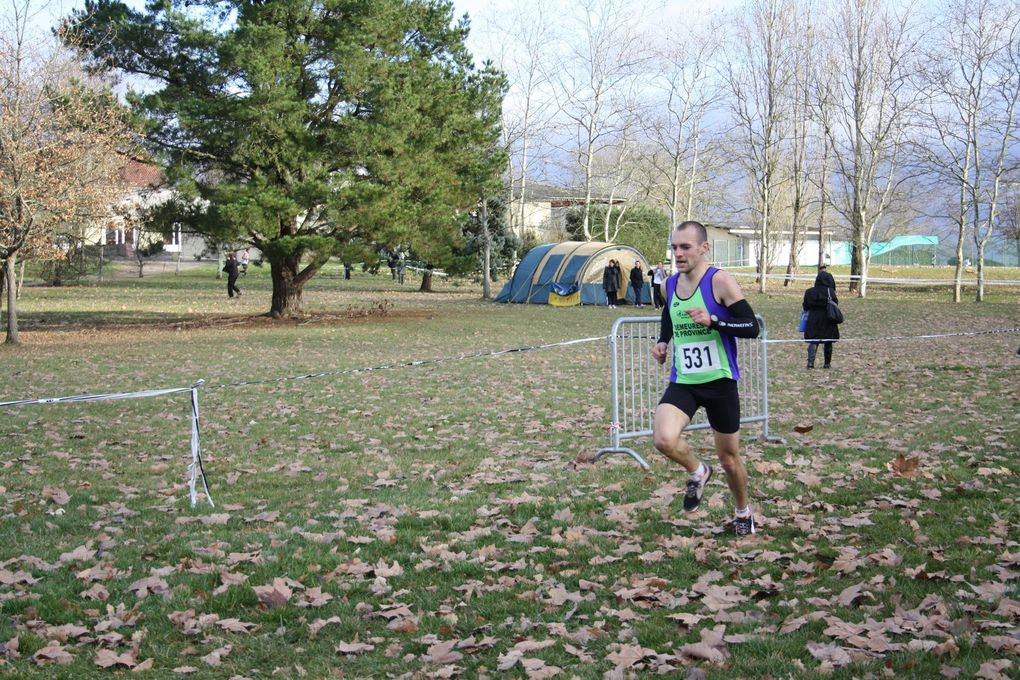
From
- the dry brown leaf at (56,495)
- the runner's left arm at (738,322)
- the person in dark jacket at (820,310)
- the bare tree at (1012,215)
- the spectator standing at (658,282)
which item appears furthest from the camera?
the bare tree at (1012,215)

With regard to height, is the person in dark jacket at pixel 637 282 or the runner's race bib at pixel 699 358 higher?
the person in dark jacket at pixel 637 282

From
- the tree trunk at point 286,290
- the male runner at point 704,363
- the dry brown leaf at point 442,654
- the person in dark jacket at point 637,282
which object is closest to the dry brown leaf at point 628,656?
the dry brown leaf at point 442,654

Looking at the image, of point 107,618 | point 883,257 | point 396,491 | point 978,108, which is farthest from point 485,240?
point 883,257

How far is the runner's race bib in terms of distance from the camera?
21.1 ft

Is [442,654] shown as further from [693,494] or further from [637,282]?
[637,282]

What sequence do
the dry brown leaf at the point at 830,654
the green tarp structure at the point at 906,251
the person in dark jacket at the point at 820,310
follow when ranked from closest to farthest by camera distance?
the dry brown leaf at the point at 830,654 < the person in dark jacket at the point at 820,310 < the green tarp structure at the point at 906,251

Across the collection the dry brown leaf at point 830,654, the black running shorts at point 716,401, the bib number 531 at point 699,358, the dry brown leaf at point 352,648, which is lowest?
the dry brown leaf at point 352,648

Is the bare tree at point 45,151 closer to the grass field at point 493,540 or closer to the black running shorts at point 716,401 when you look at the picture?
the grass field at point 493,540

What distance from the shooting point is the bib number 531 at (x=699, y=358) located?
6.44 m

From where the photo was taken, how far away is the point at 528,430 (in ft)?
36.6

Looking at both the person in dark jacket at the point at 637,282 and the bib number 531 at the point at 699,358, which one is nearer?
the bib number 531 at the point at 699,358

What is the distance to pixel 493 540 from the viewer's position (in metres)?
6.54

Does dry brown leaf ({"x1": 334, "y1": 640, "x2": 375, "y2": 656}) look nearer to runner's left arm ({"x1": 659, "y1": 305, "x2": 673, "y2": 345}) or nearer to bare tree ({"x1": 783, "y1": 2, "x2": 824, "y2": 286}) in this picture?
runner's left arm ({"x1": 659, "y1": 305, "x2": 673, "y2": 345})

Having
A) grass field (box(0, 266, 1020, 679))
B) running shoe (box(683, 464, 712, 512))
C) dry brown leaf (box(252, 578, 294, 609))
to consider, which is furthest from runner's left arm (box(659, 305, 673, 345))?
dry brown leaf (box(252, 578, 294, 609))
